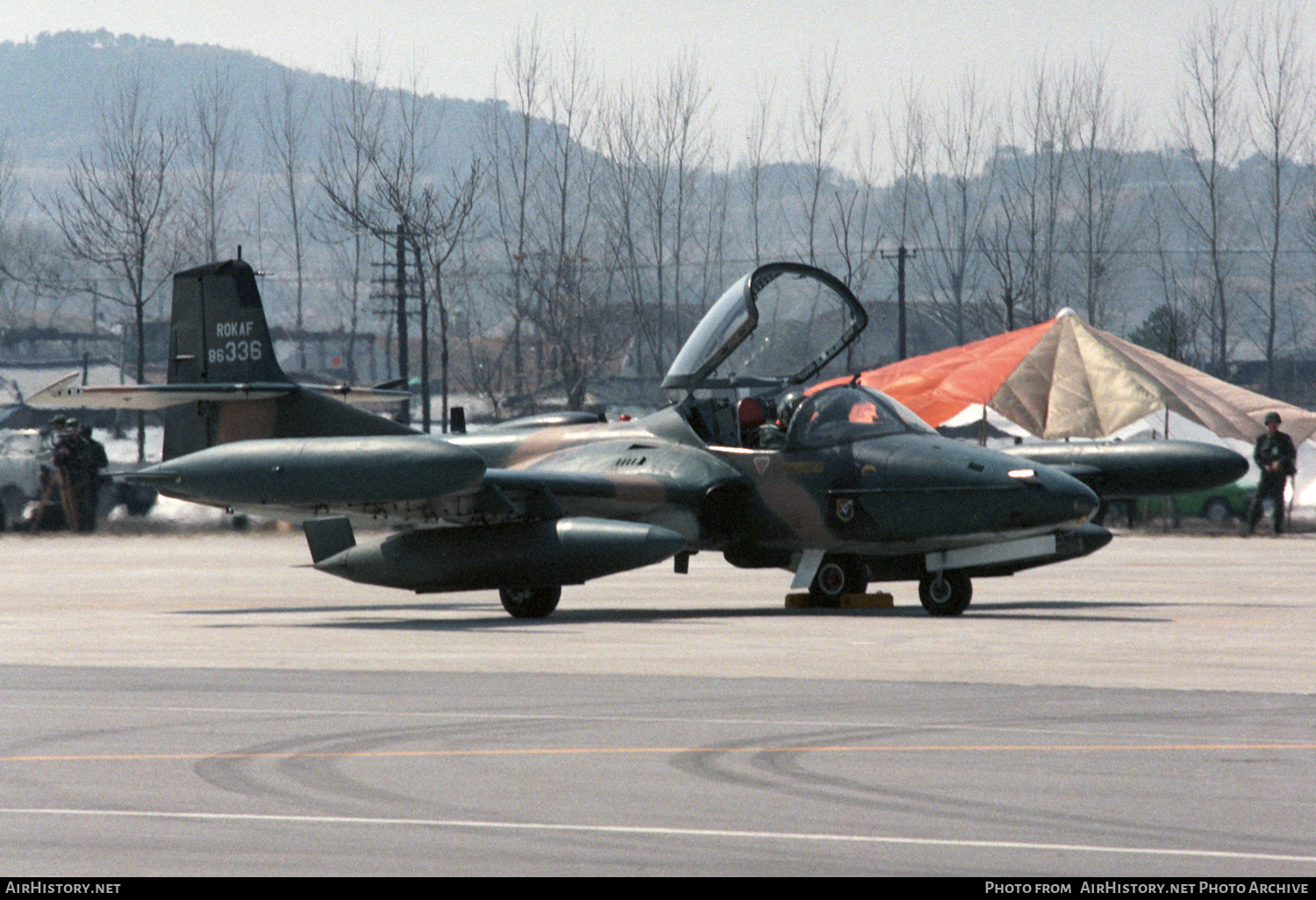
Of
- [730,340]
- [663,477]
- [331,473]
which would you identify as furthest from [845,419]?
[331,473]

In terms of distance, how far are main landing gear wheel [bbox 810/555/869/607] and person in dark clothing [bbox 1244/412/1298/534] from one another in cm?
1639

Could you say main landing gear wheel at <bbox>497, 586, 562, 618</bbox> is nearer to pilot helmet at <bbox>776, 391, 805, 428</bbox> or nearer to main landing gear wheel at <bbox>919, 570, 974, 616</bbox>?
pilot helmet at <bbox>776, 391, 805, 428</bbox>

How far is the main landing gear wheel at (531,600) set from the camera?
17516 mm

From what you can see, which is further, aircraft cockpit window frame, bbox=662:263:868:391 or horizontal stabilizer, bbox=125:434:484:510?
aircraft cockpit window frame, bbox=662:263:868:391

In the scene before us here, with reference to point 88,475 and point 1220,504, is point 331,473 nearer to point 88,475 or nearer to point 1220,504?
point 88,475

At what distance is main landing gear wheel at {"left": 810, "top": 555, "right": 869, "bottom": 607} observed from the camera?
18.1 m

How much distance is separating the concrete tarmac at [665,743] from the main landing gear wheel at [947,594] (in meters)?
0.30

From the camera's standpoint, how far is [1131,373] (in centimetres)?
3772

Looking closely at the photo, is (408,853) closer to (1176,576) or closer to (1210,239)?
(1176,576)

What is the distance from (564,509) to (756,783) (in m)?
10.8

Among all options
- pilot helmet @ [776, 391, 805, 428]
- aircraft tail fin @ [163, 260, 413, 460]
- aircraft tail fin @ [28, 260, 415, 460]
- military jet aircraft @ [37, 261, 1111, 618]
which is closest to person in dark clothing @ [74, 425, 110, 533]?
aircraft tail fin @ [163, 260, 413, 460]

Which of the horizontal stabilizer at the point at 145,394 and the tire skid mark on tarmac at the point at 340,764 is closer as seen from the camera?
the tire skid mark on tarmac at the point at 340,764

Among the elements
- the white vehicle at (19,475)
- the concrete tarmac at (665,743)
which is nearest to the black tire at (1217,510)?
the concrete tarmac at (665,743)

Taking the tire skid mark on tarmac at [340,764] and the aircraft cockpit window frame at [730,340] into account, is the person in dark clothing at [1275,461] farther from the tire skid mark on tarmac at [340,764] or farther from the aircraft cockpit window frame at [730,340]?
the tire skid mark on tarmac at [340,764]
